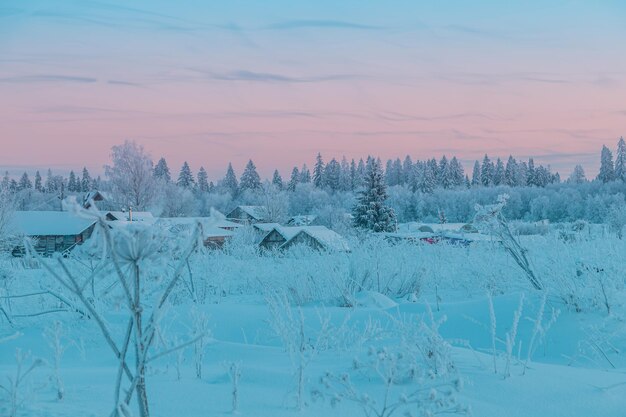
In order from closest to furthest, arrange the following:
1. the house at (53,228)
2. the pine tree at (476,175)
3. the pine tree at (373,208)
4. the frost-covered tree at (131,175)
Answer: the house at (53,228)
the pine tree at (373,208)
the frost-covered tree at (131,175)
the pine tree at (476,175)

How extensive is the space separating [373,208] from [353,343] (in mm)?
34113

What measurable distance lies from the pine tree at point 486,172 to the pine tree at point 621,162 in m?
21.7

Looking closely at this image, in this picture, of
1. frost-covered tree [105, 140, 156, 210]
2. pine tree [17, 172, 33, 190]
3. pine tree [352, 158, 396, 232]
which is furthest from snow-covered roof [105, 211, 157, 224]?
pine tree [17, 172, 33, 190]

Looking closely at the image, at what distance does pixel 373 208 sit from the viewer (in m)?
39.5

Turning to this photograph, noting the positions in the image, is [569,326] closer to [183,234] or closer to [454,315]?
[454,315]

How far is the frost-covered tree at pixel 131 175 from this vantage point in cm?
4669

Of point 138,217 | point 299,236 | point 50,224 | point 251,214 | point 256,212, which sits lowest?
point 251,214

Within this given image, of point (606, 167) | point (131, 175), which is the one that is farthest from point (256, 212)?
point (606, 167)

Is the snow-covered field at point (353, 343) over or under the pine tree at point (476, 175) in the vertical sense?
under

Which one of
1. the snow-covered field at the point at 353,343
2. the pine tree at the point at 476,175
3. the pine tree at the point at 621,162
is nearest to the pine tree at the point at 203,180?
the pine tree at the point at 476,175

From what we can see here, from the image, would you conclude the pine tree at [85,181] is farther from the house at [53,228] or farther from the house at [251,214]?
the house at [53,228]

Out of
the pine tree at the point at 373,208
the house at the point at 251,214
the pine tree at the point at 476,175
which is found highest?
the pine tree at the point at 476,175

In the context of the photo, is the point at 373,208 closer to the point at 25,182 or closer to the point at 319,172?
the point at 319,172

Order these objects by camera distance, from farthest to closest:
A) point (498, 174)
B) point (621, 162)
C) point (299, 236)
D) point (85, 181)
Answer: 1. point (85, 181)
2. point (498, 174)
3. point (621, 162)
4. point (299, 236)
